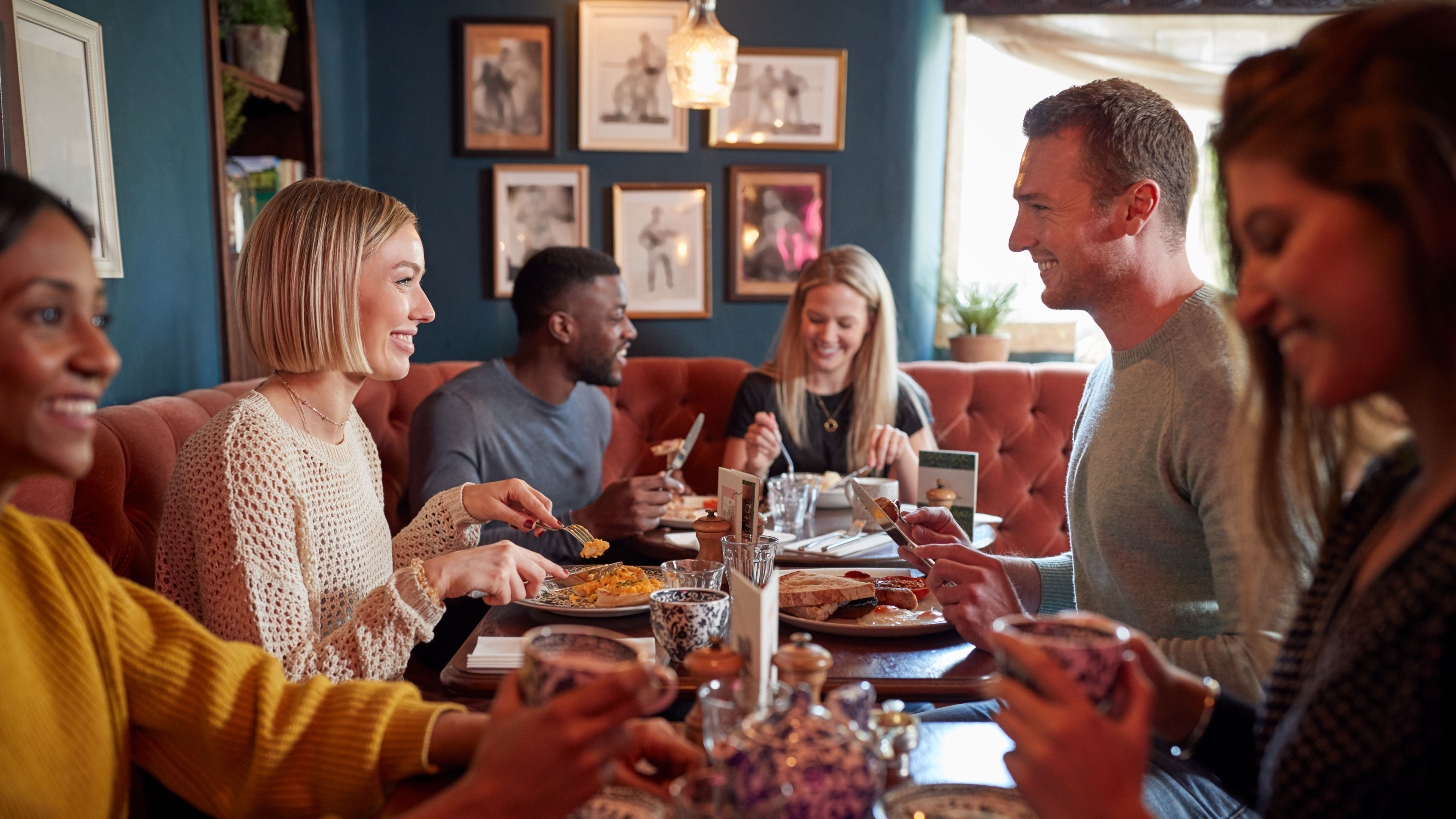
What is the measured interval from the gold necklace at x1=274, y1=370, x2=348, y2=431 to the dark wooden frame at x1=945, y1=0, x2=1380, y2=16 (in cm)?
373

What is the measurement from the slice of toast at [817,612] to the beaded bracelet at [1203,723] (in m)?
0.67

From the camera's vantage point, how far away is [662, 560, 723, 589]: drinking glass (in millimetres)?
1593

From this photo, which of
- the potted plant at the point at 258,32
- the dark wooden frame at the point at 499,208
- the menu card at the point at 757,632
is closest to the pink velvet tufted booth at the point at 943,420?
the dark wooden frame at the point at 499,208

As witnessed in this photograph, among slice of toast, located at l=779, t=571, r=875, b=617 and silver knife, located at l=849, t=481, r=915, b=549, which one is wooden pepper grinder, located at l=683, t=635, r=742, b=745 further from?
silver knife, located at l=849, t=481, r=915, b=549

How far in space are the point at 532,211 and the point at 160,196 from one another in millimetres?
1938

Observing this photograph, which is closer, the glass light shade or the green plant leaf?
the glass light shade

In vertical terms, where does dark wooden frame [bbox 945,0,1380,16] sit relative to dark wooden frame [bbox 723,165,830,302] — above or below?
above

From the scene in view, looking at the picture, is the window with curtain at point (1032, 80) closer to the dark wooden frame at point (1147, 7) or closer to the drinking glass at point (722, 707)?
the dark wooden frame at point (1147, 7)

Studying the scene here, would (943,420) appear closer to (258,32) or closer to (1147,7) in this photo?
(1147,7)

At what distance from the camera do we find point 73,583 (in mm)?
1094

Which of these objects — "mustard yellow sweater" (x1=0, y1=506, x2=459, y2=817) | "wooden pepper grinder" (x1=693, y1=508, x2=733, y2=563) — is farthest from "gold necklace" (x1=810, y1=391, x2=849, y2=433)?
"mustard yellow sweater" (x1=0, y1=506, x2=459, y2=817)

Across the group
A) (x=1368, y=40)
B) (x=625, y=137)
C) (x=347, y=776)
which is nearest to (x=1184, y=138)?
(x=1368, y=40)

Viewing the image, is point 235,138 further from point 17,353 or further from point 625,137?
Answer: point 17,353

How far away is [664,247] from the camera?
4.52m
